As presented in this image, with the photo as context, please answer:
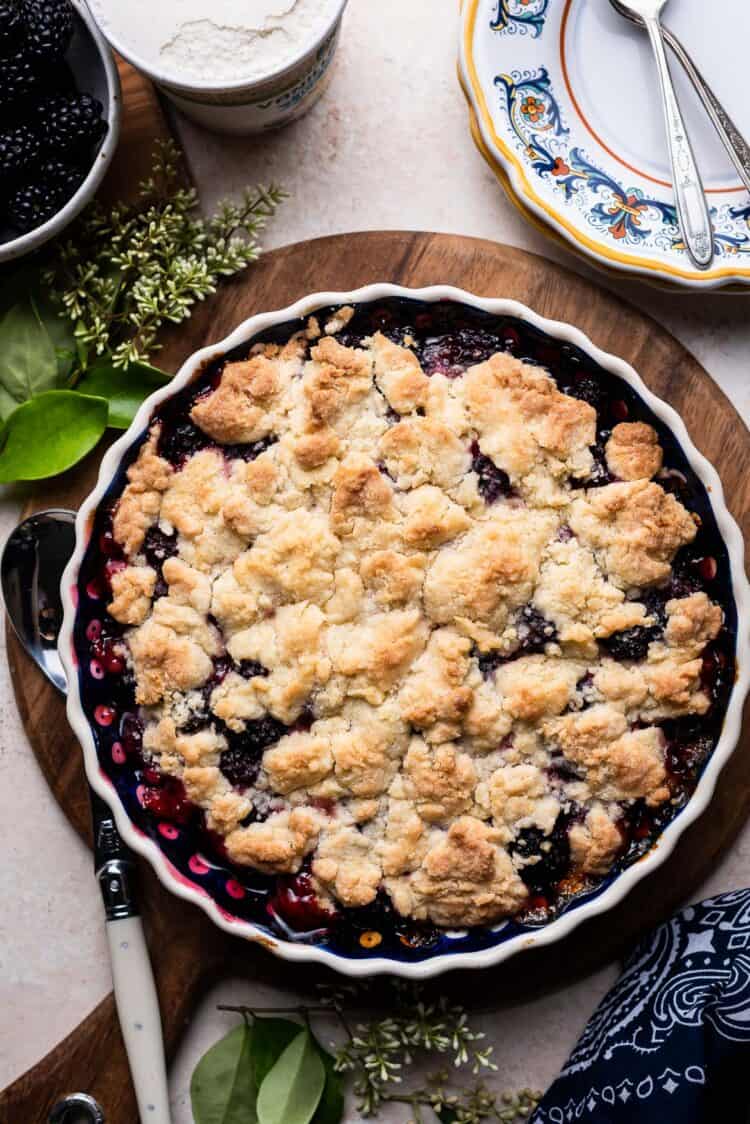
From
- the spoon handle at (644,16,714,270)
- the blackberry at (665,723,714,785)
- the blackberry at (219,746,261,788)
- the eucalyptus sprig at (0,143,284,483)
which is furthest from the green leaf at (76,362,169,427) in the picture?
the blackberry at (665,723,714,785)

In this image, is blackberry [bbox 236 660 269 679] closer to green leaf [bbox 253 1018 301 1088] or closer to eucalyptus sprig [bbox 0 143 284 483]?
eucalyptus sprig [bbox 0 143 284 483]

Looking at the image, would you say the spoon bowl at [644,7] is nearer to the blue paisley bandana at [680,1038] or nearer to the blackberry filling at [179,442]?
the blackberry filling at [179,442]

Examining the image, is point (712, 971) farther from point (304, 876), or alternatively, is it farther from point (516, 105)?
point (516, 105)

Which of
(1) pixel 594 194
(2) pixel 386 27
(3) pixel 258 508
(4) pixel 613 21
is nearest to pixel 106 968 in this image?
(3) pixel 258 508

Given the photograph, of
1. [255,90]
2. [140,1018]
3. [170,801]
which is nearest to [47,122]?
[255,90]

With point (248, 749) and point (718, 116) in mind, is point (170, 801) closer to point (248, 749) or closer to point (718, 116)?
point (248, 749)

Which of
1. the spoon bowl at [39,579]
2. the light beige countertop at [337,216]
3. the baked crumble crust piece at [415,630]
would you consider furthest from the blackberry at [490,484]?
the spoon bowl at [39,579]
